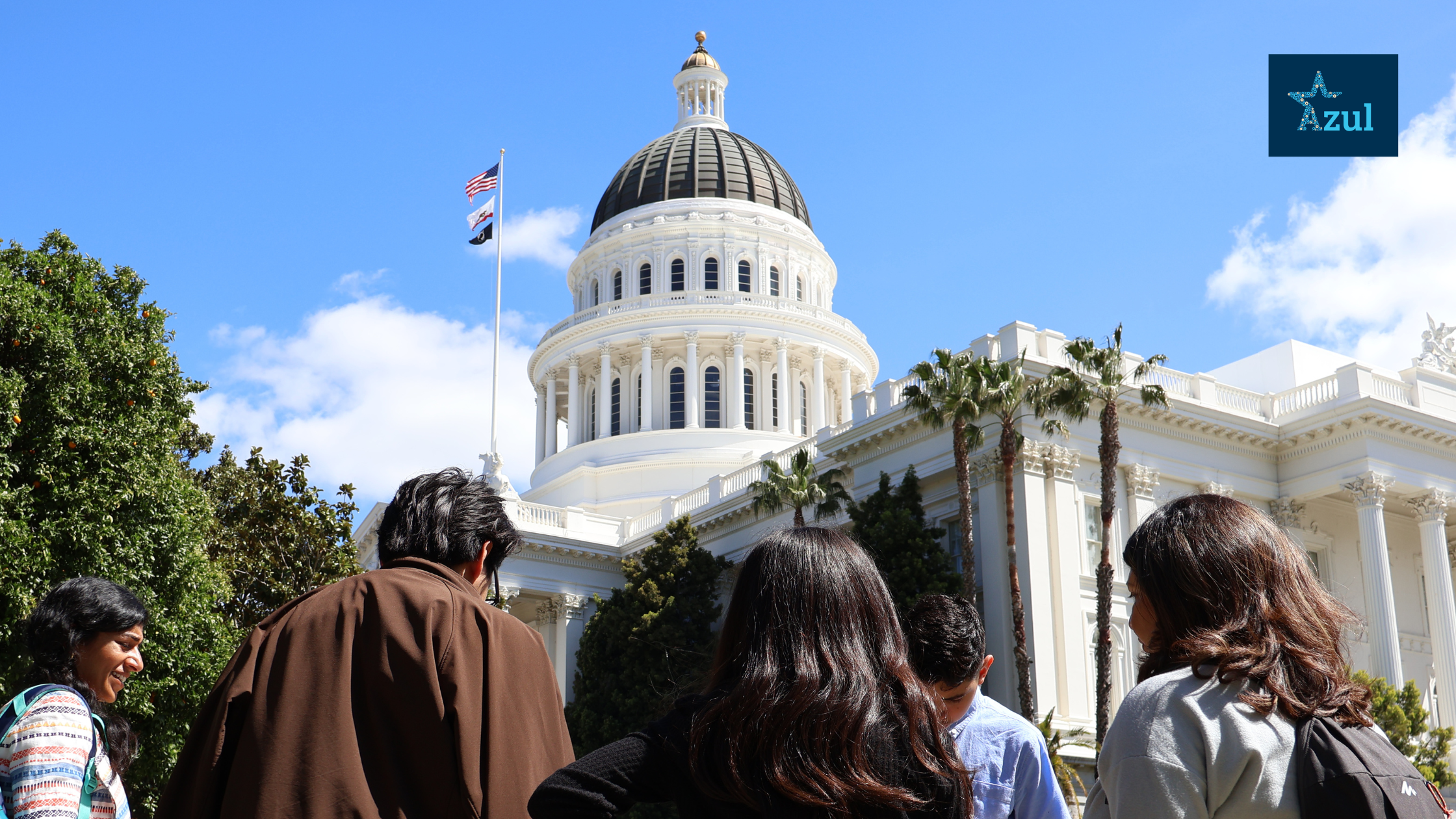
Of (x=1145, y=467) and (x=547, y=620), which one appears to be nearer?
(x=1145, y=467)

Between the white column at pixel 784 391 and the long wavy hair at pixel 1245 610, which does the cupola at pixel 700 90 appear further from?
the long wavy hair at pixel 1245 610

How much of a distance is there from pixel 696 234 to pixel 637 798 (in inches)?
2358

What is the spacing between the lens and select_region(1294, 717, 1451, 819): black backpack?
9.10 feet

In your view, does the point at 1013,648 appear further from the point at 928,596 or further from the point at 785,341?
the point at 785,341

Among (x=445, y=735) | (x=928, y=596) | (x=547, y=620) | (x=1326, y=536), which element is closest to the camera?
(x=445, y=735)

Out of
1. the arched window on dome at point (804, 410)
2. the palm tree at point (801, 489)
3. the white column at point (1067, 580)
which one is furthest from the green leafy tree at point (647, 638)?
the arched window on dome at point (804, 410)

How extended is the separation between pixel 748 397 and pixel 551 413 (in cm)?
1002

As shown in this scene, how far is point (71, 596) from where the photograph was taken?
468cm

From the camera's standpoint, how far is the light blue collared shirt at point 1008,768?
16.1 feet

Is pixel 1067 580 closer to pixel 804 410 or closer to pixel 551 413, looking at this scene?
pixel 804 410

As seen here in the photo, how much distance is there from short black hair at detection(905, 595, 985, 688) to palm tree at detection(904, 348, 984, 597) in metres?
23.9

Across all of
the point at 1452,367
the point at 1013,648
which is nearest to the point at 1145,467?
the point at 1013,648

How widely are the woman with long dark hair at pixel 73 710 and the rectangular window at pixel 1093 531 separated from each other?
30227 mm

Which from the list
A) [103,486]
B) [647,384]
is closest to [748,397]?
[647,384]
